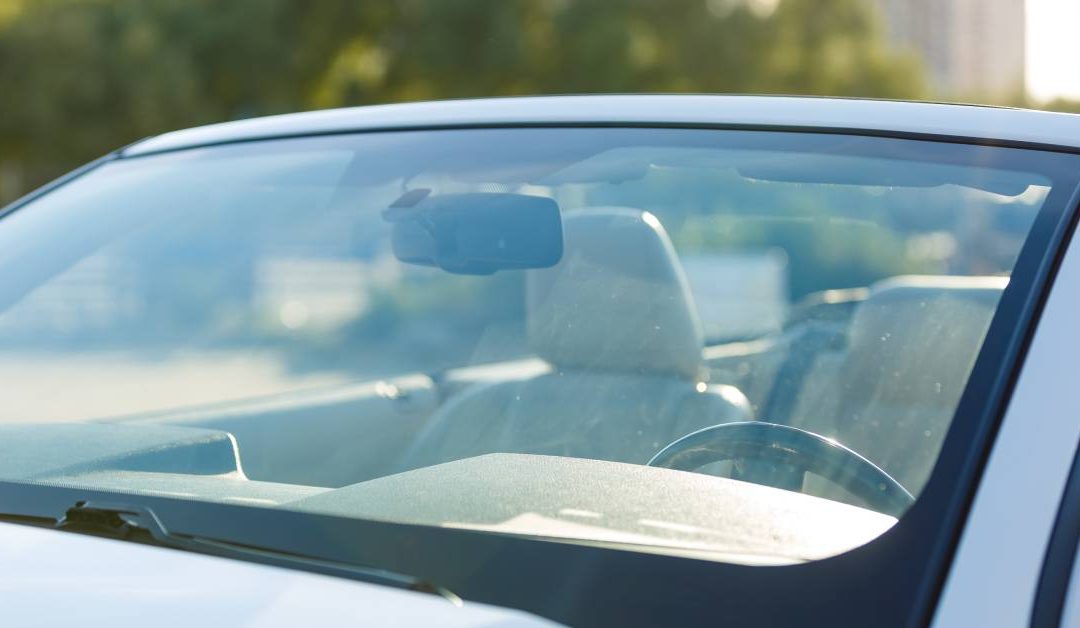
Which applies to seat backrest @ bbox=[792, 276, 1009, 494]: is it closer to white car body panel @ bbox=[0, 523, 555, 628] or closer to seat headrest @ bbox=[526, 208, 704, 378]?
seat headrest @ bbox=[526, 208, 704, 378]

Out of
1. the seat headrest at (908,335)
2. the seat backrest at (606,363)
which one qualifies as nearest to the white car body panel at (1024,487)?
the seat headrest at (908,335)

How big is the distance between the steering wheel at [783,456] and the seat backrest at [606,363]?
0.25 meters

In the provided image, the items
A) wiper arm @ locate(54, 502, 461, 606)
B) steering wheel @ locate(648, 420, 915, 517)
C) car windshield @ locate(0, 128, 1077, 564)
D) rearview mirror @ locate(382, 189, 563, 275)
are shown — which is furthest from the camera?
rearview mirror @ locate(382, 189, 563, 275)

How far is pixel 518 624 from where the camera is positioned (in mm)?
1110

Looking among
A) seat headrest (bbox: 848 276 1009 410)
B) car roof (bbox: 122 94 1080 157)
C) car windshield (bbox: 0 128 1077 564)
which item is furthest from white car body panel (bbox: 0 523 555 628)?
seat headrest (bbox: 848 276 1009 410)

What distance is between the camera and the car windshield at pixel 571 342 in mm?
1374

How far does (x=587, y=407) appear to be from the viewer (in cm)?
213

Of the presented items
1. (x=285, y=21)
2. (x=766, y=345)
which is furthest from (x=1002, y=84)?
(x=766, y=345)

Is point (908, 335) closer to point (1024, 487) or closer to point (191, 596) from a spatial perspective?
point (1024, 487)

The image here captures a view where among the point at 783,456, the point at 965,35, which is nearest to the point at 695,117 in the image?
the point at 783,456

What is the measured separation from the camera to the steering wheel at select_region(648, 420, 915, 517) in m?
1.48

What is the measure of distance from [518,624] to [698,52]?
23949mm

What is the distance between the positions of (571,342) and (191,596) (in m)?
1.13

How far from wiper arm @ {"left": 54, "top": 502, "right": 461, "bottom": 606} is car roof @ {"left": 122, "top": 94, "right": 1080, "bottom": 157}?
2.35 feet
